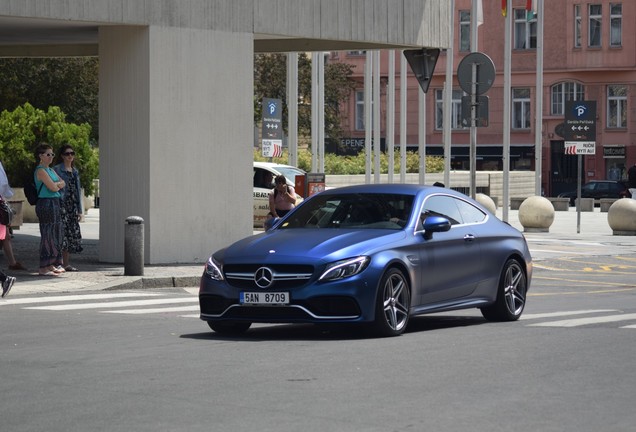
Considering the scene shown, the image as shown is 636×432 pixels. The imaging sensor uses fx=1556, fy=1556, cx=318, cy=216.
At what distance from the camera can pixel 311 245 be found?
13398 mm

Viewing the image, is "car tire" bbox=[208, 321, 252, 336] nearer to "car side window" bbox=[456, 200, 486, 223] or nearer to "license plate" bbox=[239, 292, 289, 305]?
"license plate" bbox=[239, 292, 289, 305]

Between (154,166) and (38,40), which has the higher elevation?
(38,40)

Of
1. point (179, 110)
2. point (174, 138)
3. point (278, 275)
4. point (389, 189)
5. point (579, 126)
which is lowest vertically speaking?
point (278, 275)

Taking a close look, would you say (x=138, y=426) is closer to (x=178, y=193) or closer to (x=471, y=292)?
(x=471, y=292)

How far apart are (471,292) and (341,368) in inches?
158

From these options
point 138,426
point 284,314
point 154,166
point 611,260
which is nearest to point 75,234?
point 154,166

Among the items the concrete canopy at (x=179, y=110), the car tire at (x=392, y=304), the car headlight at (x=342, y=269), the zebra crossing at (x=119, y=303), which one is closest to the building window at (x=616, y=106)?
the concrete canopy at (x=179, y=110)

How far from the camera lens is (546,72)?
7681 centimetres

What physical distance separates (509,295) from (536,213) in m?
23.7

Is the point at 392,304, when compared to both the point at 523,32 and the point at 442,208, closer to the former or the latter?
the point at 442,208

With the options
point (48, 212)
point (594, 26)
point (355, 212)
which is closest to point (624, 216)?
point (48, 212)

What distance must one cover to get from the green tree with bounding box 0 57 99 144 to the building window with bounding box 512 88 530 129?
91.1 feet

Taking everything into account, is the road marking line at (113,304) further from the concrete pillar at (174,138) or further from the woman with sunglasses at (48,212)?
the concrete pillar at (174,138)

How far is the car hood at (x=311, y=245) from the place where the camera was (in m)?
13.2
